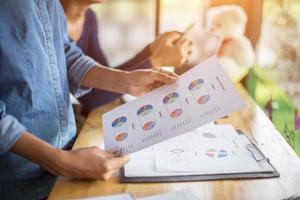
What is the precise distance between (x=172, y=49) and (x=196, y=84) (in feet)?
1.82

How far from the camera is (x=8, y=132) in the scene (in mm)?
827

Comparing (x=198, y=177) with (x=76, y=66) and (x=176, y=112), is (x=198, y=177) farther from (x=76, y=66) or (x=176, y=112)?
(x=76, y=66)

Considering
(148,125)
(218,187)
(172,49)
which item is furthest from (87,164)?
(172,49)

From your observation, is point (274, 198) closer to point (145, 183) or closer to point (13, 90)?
point (145, 183)

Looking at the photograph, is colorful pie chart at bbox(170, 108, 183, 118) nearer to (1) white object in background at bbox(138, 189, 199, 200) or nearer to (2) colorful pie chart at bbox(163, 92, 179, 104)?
(2) colorful pie chart at bbox(163, 92, 179, 104)

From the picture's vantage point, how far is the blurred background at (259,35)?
3.76 ft

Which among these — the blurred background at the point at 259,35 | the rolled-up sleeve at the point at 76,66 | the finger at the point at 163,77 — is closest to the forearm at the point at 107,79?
the rolled-up sleeve at the point at 76,66

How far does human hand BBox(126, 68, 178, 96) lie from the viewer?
103 cm

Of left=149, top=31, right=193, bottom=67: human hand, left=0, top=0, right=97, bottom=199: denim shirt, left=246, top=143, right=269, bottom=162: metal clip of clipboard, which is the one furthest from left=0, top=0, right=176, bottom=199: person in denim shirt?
left=149, top=31, right=193, bottom=67: human hand

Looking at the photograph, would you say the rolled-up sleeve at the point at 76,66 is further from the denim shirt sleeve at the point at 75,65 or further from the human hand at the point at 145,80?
the human hand at the point at 145,80

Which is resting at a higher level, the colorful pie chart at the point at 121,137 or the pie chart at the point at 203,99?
the pie chart at the point at 203,99

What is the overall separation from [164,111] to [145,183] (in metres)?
0.15

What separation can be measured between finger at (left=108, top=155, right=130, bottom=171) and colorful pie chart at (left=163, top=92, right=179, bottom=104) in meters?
0.14

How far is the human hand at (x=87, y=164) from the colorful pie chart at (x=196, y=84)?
21 centimetres
